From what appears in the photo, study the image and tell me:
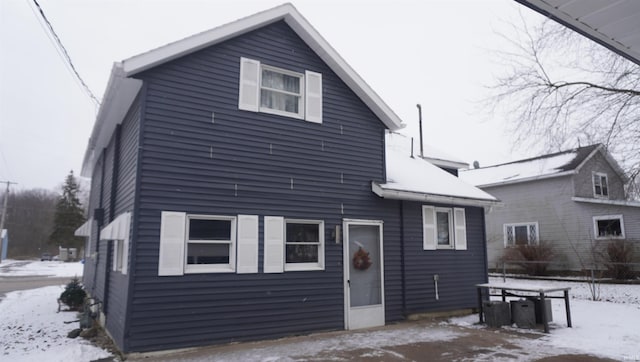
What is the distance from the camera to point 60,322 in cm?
1012

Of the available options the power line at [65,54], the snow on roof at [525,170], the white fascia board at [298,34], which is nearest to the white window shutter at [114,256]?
the white fascia board at [298,34]

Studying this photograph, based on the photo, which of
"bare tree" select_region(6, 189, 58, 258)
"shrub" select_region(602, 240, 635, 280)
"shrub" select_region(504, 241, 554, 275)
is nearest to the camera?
"shrub" select_region(602, 240, 635, 280)

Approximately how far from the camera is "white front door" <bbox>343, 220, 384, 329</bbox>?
30.6 ft

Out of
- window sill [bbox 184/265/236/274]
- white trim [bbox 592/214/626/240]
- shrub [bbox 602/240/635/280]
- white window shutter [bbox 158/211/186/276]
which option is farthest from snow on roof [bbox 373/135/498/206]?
white trim [bbox 592/214/626/240]

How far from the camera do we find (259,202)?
8.34m

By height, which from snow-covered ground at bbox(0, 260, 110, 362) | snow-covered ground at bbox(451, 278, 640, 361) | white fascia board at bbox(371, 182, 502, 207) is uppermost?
white fascia board at bbox(371, 182, 502, 207)

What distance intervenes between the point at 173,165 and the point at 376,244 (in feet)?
16.4

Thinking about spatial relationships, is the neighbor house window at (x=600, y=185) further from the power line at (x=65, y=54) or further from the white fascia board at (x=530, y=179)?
the power line at (x=65, y=54)

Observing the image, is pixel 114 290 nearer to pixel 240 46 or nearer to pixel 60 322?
pixel 60 322

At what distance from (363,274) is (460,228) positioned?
11.6ft

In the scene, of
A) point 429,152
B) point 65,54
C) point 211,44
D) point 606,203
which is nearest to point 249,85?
point 211,44

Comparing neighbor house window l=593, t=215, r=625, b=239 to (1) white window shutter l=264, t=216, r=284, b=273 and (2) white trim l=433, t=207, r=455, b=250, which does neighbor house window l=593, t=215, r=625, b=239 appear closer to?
(2) white trim l=433, t=207, r=455, b=250

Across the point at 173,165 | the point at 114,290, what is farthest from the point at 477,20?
the point at 114,290

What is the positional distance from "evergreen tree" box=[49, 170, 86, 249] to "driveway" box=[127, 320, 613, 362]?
44101 millimetres
